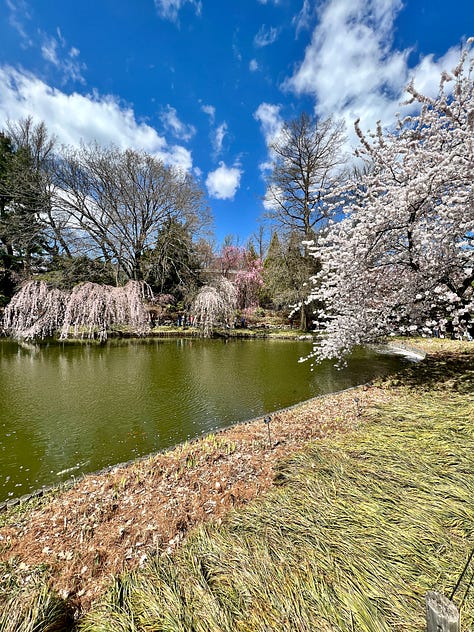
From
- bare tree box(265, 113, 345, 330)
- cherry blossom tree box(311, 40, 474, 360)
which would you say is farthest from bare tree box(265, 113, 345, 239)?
cherry blossom tree box(311, 40, 474, 360)

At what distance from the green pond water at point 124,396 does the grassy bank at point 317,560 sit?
1803mm

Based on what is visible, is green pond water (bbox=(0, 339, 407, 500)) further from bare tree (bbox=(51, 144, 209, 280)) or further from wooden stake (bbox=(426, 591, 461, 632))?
bare tree (bbox=(51, 144, 209, 280))

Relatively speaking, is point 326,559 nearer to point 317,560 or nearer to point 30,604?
point 317,560

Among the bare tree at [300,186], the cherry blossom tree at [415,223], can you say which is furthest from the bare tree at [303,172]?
the cherry blossom tree at [415,223]

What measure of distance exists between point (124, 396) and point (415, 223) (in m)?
5.90

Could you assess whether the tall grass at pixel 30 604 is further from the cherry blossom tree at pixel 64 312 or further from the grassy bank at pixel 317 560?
the cherry blossom tree at pixel 64 312

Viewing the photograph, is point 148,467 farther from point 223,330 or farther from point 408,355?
point 223,330

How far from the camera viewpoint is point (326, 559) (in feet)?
5.14

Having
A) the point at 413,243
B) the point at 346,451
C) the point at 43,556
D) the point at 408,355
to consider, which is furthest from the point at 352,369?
the point at 43,556

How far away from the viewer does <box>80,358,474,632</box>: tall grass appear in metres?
1.31

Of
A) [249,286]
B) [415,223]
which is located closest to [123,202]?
[249,286]

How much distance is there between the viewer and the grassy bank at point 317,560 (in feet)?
4.32

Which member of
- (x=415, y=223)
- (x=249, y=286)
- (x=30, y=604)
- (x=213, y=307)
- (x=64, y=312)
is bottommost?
(x=30, y=604)

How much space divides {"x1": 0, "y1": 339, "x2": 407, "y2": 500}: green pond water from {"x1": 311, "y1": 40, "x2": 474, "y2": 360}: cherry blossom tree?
2.19m
